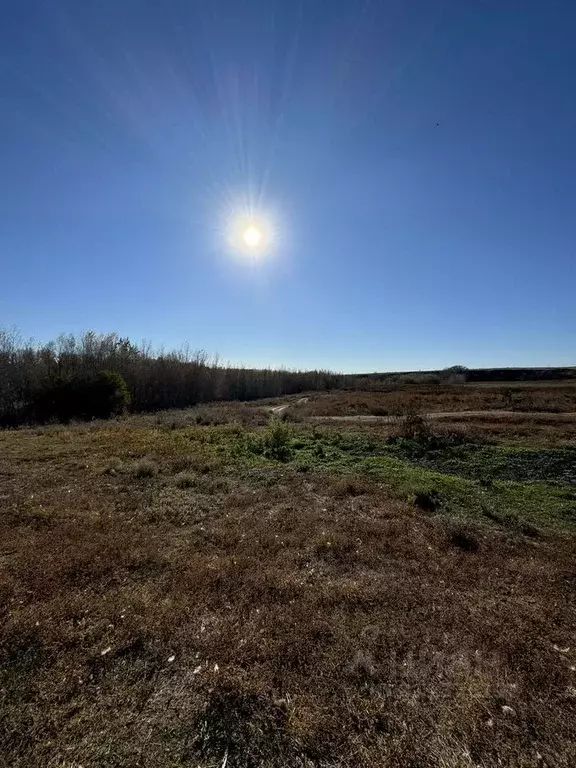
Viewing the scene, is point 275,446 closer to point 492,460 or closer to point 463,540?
point 492,460

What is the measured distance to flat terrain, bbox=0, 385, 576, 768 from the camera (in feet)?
9.20

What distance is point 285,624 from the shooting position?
4.13 m

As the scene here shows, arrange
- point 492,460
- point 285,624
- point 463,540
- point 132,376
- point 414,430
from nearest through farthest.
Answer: point 285,624 < point 463,540 < point 492,460 < point 414,430 < point 132,376

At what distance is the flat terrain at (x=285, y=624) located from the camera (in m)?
2.80

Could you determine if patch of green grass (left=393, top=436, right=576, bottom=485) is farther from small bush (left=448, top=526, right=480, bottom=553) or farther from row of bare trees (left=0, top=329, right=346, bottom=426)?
row of bare trees (left=0, top=329, right=346, bottom=426)

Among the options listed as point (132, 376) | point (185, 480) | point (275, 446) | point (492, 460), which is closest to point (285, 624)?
point (185, 480)

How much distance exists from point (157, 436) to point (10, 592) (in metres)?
12.4

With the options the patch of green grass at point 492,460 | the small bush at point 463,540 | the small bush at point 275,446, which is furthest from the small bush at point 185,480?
the patch of green grass at point 492,460

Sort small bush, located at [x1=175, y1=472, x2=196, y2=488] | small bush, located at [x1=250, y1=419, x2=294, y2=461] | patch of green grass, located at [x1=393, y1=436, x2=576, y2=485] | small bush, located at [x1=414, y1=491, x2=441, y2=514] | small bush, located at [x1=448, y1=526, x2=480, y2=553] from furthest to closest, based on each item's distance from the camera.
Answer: small bush, located at [x1=250, y1=419, x2=294, y2=461] < patch of green grass, located at [x1=393, y1=436, x2=576, y2=485] < small bush, located at [x1=175, y1=472, x2=196, y2=488] < small bush, located at [x1=414, y1=491, x2=441, y2=514] < small bush, located at [x1=448, y1=526, x2=480, y2=553]

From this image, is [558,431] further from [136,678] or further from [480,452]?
[136,678]

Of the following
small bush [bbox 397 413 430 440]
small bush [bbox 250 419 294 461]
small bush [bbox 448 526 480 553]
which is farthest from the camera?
small bush [bbox 397 413 430 440]

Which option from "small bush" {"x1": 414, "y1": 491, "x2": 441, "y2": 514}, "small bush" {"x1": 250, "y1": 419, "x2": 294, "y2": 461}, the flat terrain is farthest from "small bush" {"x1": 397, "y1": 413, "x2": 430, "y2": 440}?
"small bush" {"x1": 414, "y1": 491, "x2": 441, "y2": 514}

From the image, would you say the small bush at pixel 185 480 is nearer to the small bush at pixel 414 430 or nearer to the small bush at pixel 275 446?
the small bush at pixel 275 446

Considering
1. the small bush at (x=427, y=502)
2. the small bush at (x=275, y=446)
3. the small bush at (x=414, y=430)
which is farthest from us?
the small bush at (x=414, y=430)
